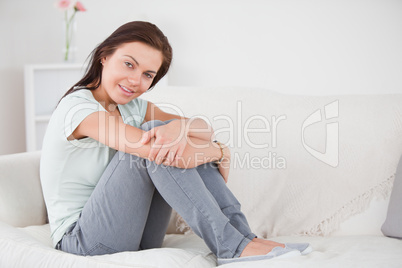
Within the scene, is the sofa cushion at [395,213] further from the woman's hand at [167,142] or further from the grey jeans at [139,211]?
the woman's hand at [167,142]

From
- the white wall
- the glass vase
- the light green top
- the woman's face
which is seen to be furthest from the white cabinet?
the light green top

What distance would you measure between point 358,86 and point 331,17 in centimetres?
45

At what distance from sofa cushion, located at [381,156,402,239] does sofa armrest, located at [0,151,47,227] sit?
3.79ft

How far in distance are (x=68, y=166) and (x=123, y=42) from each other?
42 cm

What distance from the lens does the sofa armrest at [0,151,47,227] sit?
1.61 meters

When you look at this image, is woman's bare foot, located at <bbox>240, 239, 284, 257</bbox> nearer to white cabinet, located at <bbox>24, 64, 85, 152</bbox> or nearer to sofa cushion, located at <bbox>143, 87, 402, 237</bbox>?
sofa cushion, located at <bbox>143, 87, 402, 237</bbox>

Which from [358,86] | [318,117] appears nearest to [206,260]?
[318,117]

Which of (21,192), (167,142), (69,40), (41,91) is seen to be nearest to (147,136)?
(167,142)

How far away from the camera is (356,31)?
297 cm

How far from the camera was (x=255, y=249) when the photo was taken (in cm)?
135

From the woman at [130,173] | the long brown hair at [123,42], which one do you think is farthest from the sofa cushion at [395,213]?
the long brown hair at [123,42]

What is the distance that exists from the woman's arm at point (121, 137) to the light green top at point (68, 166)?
0.05 m

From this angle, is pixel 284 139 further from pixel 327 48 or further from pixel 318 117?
pixel 327 48

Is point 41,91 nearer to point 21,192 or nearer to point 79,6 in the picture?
point 79,6
